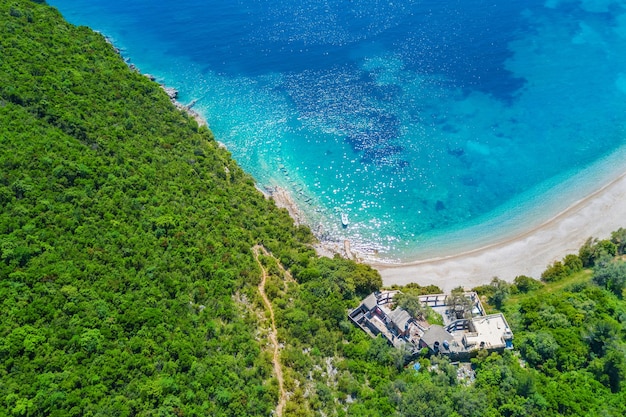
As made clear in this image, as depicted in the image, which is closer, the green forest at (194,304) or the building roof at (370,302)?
the green forest at (194,304)

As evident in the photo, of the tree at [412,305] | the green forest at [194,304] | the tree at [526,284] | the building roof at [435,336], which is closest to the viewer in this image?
the green forest at [194,304]

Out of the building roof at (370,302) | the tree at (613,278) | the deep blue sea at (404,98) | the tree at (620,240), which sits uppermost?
the deep blue sea at (404,98)

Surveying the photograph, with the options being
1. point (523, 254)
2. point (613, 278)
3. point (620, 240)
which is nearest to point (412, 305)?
point (523, 254)

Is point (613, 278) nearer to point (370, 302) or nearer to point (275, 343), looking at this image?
point (370, 302)

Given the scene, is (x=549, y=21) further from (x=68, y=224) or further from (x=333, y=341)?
(x=68, y=224)

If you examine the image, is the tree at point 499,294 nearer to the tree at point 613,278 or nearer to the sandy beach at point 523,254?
the sandy beach at point 523,254

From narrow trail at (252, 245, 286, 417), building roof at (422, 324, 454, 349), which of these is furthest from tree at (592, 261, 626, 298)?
narrow trail at (252, 245, 286, 417)

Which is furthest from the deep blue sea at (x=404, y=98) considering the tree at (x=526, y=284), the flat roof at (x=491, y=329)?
the flat roof at (x=491, y=329)
